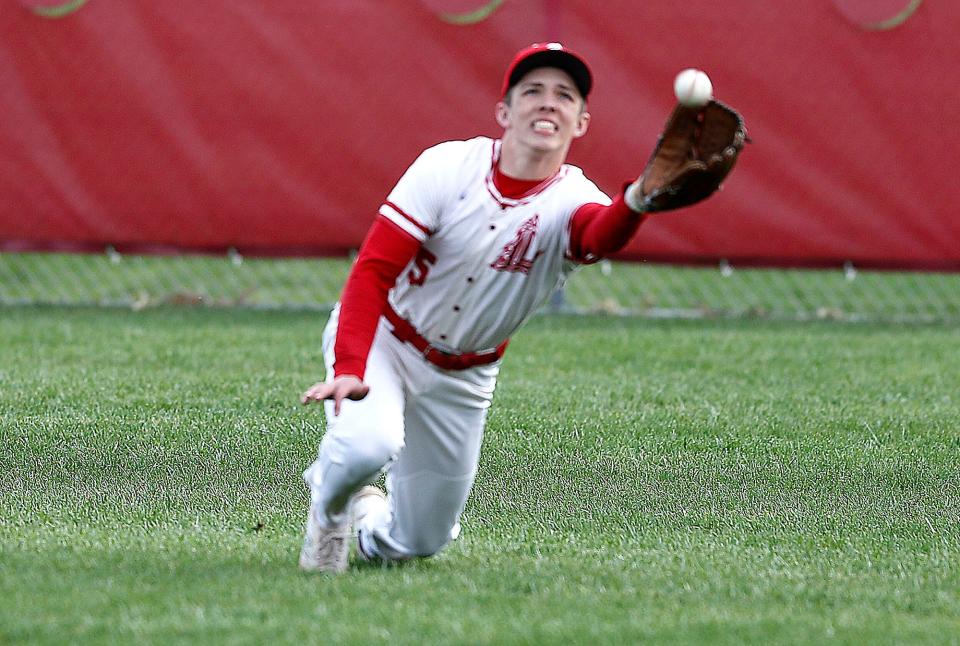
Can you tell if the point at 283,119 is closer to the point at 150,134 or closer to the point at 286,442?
the point at 150,134

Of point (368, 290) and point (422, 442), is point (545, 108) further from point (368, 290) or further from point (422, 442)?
point (422, 442)

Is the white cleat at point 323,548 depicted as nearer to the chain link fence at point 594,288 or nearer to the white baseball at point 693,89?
the white baseball at point 693,89

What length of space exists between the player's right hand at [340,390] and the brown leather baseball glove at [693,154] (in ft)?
2.71

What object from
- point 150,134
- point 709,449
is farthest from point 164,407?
point 150,134

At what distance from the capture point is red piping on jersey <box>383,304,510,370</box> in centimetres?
402

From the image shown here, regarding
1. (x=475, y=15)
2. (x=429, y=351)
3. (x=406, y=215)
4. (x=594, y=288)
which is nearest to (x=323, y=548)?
(x=429, y=351)

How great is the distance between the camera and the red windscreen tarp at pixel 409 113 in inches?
339

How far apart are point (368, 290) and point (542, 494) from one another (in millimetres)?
1529

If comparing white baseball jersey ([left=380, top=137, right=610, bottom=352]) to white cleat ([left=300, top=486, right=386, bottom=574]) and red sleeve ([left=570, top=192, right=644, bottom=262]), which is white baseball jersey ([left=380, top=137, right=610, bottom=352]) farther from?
white cleat ([left=300, top=486, right=386, bottom=574])

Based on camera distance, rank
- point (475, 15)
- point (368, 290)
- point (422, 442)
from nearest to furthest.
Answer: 1. point (368, 290)
2. point (422, 442)
3. point (475, 15)

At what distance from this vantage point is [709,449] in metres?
5.61

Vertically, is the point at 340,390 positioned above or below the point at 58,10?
above

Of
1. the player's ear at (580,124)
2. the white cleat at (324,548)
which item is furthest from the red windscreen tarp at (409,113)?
the white cleat at (324,548)

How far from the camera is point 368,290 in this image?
3.73 metres
